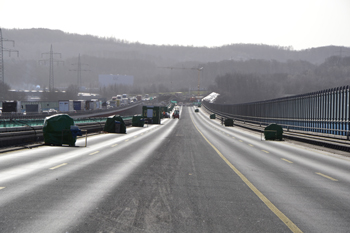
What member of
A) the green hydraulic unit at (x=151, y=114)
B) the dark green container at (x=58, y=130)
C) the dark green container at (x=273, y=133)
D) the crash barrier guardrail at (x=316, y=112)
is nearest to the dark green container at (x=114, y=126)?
the dark green container at (x=273, y=133)

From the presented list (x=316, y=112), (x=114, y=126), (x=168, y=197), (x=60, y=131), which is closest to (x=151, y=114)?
(x=114, y=126)

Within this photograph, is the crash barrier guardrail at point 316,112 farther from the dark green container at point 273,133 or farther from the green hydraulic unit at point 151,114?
the green hydraulic unit at point 151,114

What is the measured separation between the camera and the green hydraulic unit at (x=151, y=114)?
70000 mm

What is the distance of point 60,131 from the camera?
2048 cm

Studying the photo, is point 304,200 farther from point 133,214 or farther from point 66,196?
point 66,196

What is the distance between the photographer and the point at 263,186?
10.0 m

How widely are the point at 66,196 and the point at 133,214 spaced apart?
6.48 feet

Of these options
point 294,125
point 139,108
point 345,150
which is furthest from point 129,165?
point 139,108

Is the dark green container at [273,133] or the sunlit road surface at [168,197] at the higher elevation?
the dark green container at [273,133]

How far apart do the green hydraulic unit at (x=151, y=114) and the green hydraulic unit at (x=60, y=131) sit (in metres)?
49.2

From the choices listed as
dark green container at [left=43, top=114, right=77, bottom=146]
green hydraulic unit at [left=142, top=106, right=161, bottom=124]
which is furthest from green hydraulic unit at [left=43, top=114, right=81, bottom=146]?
green hydraulic unit at [left=142, top=106, right=161, bottom=124]

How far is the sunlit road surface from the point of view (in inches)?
248

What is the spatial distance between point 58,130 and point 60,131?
0.45 feet

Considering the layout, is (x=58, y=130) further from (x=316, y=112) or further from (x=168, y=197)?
(x=316, y=112)
